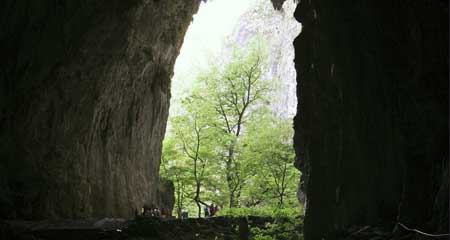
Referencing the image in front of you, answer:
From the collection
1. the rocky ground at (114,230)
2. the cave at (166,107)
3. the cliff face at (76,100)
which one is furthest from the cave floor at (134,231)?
the cliff face at (76,100)

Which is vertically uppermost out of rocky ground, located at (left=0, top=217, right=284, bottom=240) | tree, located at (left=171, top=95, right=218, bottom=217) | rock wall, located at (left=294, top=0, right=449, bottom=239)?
tree, located at (left=171, top=95, right=218, bottom=217)

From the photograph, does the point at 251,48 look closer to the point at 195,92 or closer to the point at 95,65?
the point at 195,92

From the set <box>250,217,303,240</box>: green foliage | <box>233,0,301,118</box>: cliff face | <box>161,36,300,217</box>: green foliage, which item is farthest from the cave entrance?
<box>233,0,301,118</box>: cliff face

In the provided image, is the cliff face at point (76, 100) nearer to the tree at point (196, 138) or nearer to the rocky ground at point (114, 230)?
the rocky ground at point (114, 230)

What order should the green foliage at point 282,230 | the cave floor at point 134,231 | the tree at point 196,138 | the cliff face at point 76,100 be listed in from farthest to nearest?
1. the tree at point 196,138
2. the cliff face at point 76,100
3. the green foliage at point 282,230
4. the cave floor at point 134,231

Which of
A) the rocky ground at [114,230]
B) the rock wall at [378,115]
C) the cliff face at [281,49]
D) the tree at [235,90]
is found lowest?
the rocky ground at [114,230]

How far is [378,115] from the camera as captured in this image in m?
9.59

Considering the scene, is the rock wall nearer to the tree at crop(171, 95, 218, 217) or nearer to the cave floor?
the cave floor

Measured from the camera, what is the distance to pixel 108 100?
18672 mm

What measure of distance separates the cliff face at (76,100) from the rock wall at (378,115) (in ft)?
24.6

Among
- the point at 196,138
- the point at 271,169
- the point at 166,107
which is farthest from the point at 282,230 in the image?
the point at 196,138

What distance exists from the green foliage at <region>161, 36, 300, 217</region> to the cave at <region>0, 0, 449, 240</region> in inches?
166

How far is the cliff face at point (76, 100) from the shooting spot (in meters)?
14.7

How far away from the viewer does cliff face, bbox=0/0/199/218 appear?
Result: 14.7 m
